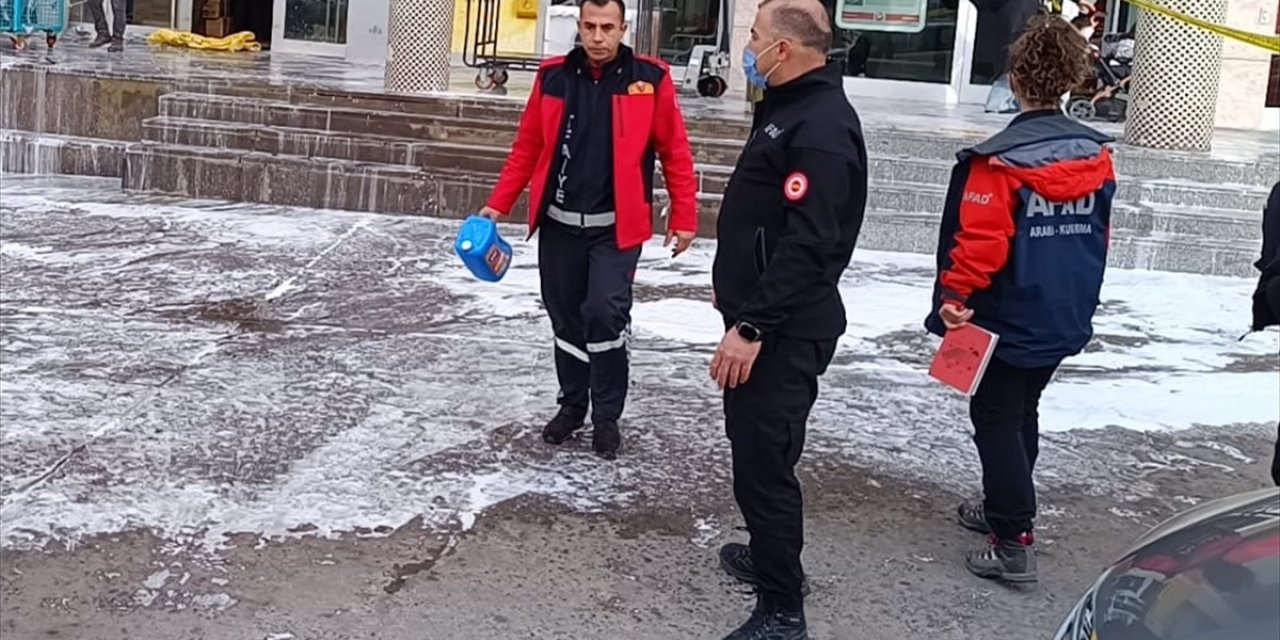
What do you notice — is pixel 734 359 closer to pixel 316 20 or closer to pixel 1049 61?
pixel 1049 61

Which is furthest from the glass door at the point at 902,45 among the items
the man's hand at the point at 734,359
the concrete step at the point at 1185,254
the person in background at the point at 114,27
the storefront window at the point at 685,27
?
the man's hand at the point at 734,359

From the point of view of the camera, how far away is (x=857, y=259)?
973cm

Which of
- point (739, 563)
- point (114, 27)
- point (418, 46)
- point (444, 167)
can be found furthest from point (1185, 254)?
point (114, 27)

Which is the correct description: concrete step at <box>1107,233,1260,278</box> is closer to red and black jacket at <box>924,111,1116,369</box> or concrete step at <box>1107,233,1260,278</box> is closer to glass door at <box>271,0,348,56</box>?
red and black jacket at <box>924,111,1116,369</box>

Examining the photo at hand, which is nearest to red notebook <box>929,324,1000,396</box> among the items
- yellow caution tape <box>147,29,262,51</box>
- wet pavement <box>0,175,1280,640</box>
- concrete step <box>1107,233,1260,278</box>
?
wet pavement <box>0,175,1280,640</box>

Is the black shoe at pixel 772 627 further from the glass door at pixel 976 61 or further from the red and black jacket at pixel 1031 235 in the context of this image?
the glass door at pixel 976 61

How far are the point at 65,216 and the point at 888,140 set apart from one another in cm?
588

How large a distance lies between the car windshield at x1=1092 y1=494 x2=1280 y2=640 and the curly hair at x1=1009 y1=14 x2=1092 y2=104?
176cm

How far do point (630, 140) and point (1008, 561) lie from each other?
6.24 feet

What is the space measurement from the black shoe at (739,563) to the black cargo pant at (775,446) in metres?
0.46

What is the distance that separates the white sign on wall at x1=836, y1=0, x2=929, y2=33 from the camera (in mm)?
15812

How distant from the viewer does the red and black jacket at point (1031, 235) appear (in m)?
4.13

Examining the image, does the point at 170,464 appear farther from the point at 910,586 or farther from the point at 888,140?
the point at 888,140

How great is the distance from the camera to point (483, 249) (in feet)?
17.1
